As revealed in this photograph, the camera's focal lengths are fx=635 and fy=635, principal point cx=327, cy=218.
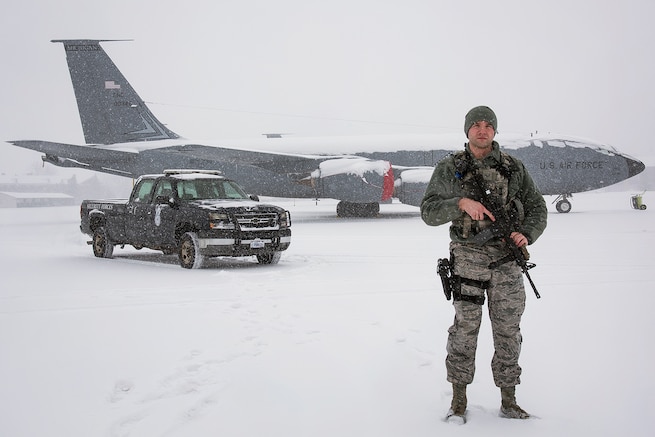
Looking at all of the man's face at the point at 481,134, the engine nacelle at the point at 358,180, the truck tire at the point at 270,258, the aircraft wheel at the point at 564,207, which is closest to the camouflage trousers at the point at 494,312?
the man's face at the point at 481,134

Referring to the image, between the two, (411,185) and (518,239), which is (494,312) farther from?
(411,185)

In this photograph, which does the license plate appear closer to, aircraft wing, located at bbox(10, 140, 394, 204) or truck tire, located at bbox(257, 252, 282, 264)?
truck tire, located at bbox(257, 252, 282, 264)

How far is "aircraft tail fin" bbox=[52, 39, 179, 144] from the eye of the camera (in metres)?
28.5

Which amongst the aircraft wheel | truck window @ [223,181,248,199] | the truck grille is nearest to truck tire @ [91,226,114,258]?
truck window @ [223,181,248,199]

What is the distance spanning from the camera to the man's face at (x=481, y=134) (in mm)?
4387

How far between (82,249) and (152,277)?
6.59 meters

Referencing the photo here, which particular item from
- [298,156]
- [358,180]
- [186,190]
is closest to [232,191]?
[186,190]

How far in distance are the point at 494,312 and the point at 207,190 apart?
9.83 meters

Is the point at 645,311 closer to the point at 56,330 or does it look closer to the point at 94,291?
the point at 56,330

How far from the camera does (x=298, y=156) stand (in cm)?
2709

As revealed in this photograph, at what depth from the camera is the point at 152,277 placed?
11211 mm

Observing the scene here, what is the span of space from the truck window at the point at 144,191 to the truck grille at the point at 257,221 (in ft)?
8.96

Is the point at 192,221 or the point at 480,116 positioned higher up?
the point at 480,116

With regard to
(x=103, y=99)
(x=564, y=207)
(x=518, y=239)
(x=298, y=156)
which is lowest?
(x=564, y=207)
